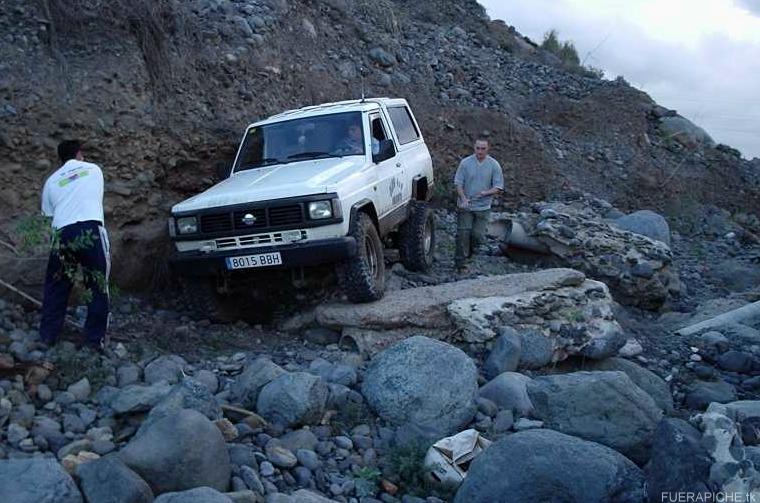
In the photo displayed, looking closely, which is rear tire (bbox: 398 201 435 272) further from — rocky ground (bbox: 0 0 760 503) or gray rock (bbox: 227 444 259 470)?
gray rock (bbox: 227 444 259 470)

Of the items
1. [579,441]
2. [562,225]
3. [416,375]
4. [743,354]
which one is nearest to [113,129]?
[416,375]

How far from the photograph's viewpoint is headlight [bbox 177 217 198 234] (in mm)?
7566

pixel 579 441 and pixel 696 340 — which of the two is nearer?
pixel 579 441

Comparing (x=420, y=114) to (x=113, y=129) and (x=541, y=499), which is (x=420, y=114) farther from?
(x=541, y=499)

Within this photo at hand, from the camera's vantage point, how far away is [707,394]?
7477 mm

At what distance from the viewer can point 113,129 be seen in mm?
9156

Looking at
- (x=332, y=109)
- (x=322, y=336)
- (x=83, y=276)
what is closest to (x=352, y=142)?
(x=332, y=109)

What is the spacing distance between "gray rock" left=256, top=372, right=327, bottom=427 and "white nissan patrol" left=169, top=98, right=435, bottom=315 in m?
1.65

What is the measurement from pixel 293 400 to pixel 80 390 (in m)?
1.55

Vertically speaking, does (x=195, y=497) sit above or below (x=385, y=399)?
above

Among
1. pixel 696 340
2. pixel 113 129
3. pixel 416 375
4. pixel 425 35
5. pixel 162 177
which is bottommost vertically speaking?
pixel 696 340

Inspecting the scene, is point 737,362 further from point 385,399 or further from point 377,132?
point 377,132

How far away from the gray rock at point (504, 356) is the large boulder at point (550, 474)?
2.42m

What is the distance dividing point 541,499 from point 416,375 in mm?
1901
